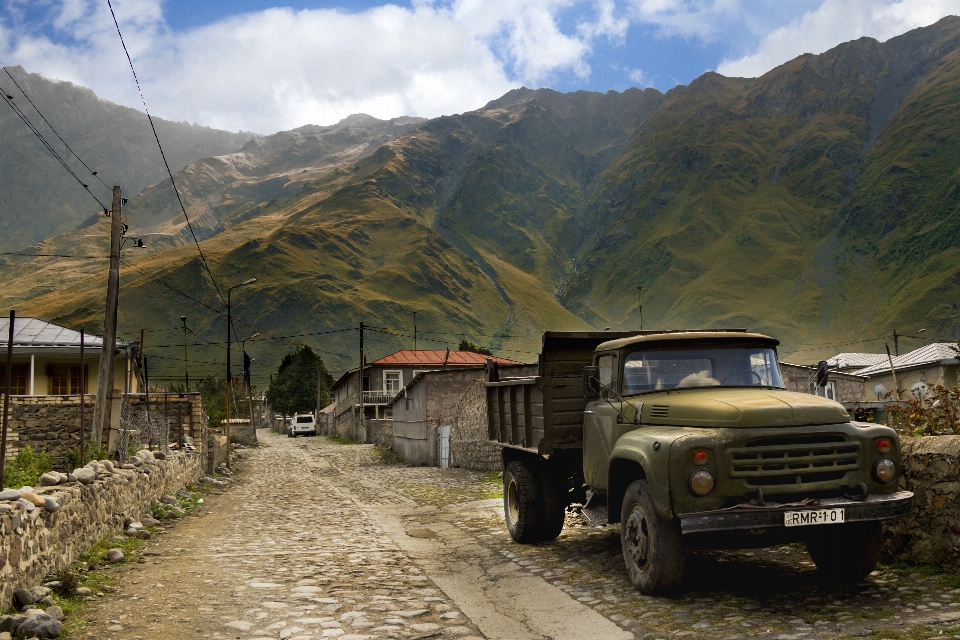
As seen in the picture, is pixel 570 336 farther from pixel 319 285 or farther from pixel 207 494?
pixel 319 285

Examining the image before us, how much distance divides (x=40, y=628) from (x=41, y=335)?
2761cm

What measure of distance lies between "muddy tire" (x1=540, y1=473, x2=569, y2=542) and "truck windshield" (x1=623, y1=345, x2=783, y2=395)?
2628mm

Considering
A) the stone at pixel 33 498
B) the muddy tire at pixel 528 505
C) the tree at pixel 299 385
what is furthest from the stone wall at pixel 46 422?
the tree at pixel 299 385

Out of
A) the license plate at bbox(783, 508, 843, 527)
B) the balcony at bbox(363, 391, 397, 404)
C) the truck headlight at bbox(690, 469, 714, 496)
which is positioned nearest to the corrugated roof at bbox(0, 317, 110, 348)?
the truck headlight at bbox(690, 469, 714, 496)

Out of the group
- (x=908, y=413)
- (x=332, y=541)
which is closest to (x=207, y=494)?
(x=332, y=541)

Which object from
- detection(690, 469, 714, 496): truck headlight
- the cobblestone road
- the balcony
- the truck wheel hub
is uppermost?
the balcony

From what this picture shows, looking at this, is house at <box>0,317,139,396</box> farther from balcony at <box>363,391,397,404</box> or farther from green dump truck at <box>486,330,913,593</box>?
balcony at <box>363,391,397,404</box>

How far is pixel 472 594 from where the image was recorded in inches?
309

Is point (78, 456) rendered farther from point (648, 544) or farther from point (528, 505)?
point (648, 544)

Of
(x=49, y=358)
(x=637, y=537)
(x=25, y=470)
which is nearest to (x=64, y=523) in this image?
(x=25, y=470)

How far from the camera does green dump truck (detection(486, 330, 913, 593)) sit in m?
6.57

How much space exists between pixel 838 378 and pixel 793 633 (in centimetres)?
3937

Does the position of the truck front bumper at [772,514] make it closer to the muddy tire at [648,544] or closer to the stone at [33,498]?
the muddy tire at [648,544]

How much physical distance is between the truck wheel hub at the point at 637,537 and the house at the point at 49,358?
24662 millimetres
